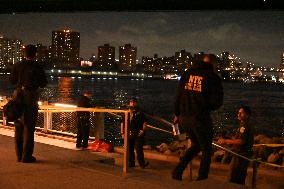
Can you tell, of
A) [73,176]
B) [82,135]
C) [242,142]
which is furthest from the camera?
[82,135]

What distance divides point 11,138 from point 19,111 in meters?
3.85

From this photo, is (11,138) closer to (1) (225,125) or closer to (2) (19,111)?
(2) (19,111)

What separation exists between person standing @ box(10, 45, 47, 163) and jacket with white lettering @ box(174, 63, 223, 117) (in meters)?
2.41

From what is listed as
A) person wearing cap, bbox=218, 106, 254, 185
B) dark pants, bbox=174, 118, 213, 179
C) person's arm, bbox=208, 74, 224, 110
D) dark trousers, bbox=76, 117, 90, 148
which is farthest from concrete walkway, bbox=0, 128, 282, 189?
dark trousers, bbox=76, 117, 90, 148

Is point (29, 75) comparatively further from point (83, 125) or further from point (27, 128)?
point (83, 125)

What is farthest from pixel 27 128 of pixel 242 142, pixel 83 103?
pixel 83 103

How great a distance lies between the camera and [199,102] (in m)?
6.18

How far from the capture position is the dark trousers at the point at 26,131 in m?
7.69

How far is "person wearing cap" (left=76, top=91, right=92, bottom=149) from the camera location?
38.5 ft

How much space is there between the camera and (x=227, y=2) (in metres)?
29.8

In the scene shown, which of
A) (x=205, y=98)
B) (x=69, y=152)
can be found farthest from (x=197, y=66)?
(x=69, y=152)

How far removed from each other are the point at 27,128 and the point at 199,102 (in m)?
2.97

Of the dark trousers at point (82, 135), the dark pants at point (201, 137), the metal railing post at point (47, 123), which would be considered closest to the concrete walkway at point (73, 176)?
the dark pants at point (201, 137)

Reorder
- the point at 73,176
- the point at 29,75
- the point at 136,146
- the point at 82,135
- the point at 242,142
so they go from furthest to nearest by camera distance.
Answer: the point at 136,146, the point at 82,135, the point at 242,142, the point at 29,75, the point at 73,176
